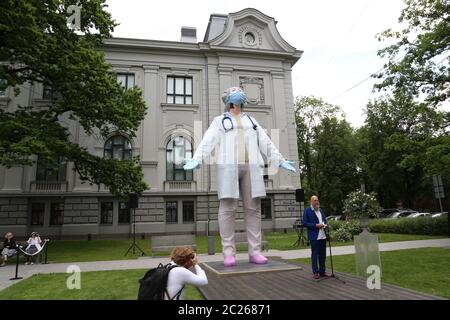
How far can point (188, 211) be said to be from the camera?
26094mm

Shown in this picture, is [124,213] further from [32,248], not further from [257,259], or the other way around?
[257,259]

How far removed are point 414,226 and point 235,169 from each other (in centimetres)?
1927

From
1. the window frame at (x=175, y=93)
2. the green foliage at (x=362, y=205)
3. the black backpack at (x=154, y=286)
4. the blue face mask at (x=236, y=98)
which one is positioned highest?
the window frame at (x=175, y=93)

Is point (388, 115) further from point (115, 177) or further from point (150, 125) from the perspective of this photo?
point (115, 177)

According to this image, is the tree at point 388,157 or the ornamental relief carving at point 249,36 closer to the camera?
the ornamental relief carving at point 249,36

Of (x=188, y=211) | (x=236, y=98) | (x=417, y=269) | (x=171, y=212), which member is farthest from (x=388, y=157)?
(x=236, y=98)

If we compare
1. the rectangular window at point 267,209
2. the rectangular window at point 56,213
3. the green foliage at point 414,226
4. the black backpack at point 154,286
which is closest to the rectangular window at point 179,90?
the rectangular window at point 267,209

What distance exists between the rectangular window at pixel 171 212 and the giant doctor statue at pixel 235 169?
1881 cm

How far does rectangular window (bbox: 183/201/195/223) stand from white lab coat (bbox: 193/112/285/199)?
19.0 metres

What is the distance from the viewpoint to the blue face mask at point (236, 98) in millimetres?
7621

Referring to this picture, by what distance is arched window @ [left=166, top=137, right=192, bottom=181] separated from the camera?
2614 centimetres

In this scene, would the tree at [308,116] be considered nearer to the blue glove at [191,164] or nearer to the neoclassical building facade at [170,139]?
the neoclassical building facade at [170,139]

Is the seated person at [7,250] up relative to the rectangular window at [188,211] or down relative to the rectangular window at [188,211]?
down
